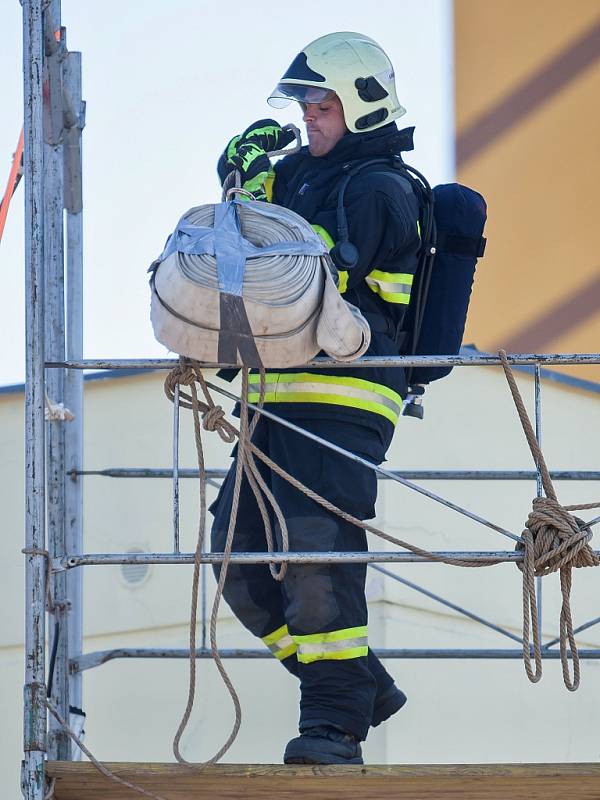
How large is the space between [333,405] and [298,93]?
903mm

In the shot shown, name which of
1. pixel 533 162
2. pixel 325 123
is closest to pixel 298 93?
pixel 325 123

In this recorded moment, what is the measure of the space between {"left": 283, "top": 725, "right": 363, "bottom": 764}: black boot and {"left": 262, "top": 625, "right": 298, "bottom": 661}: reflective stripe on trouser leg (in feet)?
1.17

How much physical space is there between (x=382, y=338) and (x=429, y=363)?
456 millimetres

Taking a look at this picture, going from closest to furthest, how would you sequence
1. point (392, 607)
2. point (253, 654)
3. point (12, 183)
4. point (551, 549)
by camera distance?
point (551, 549) < point (253, 654) < point (12, 183) < point (392, 607)

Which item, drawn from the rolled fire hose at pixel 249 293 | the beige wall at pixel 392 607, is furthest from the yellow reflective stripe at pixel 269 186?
the beige wall at pixel 392 607

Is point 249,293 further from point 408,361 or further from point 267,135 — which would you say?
point 267,135

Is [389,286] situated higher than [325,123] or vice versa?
[325,123]

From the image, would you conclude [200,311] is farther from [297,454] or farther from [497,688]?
[497,688]

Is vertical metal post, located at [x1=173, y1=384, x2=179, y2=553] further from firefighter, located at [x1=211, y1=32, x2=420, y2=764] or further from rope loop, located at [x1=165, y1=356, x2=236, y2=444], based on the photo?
firefighter, located at [x1=211, y1=32, x2=420, y2=764]

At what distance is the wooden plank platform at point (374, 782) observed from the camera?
9.86ft

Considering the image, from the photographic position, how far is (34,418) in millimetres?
3092

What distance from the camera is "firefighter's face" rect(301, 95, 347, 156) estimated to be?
3697mm

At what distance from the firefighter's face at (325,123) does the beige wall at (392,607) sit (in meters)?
2.37

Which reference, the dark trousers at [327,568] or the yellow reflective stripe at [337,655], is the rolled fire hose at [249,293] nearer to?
the dark trousers at [327,568]
